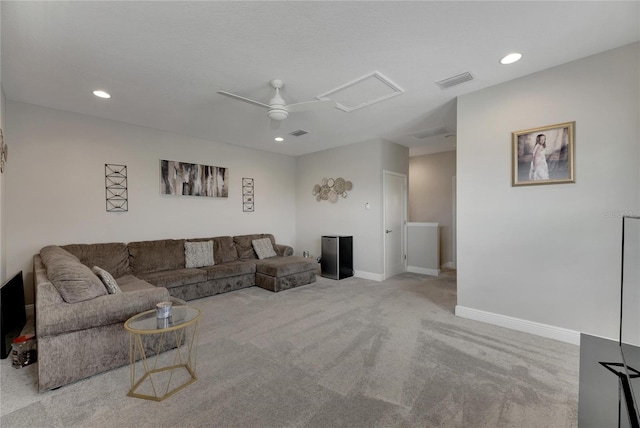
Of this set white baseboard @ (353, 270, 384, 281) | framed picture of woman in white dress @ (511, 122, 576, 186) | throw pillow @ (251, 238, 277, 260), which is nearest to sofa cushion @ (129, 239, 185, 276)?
throw pillow @ (251, 238, 277, 260)

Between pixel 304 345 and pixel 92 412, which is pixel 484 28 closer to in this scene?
pixel 304 345

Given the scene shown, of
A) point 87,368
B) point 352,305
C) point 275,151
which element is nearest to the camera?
point 87,368

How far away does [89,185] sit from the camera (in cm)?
385

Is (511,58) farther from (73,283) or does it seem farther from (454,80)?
(73,283)

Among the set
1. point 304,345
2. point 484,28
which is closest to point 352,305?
point 304,345

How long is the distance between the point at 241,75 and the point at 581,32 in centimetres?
298

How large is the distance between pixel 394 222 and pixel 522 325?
2.98 meters

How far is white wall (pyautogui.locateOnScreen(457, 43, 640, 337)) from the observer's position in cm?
240

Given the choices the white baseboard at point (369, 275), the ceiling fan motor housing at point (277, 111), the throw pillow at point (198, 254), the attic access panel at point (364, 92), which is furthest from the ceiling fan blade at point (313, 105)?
the white baseboard at point (369, 275)

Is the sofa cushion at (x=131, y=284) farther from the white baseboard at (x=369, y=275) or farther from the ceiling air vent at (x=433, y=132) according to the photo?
the ceiling air vent at (x=433, y=132)

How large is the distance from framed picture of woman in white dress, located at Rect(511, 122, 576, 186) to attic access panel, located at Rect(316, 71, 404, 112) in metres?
1.44

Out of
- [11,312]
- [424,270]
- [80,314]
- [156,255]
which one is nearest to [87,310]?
[80,314]

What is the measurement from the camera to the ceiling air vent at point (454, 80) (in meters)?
2.78

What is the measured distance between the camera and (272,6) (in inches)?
72.9
